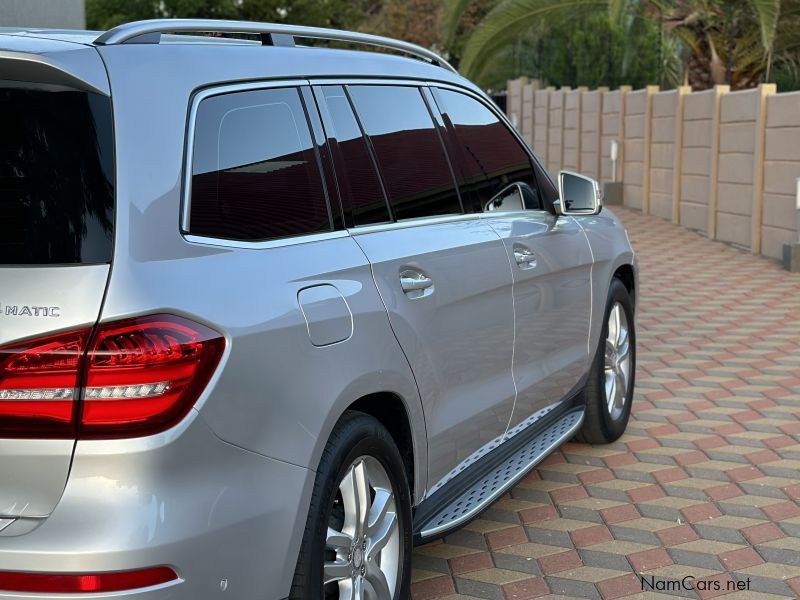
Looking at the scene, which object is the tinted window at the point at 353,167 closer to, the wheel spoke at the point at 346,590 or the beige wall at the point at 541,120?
the wheel spoke at the point at 346,590

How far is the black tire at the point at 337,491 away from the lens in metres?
2.82

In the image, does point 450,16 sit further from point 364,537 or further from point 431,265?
point 364,537

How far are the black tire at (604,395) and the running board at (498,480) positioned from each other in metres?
0.24

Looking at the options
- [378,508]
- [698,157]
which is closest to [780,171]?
[698,157]

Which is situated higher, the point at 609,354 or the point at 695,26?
the point at 695,26

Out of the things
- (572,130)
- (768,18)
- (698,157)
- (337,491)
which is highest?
(768,18)

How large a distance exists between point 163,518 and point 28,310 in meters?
0.52

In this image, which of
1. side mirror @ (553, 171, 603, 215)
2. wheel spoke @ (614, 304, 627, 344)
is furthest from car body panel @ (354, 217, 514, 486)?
wheel spoke @ (614, 304, 627, 344)

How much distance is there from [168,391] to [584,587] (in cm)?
222

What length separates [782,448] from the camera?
234 inches

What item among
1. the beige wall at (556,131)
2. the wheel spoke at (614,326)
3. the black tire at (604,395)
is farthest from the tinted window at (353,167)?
the beige wall at (556,131)

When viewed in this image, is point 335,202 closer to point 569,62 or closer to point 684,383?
point 684,383

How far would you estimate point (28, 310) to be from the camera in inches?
94.7

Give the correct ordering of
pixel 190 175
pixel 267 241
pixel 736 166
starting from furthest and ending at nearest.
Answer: pixel 736 166 < pixel 267 241 < pixel 190 175
